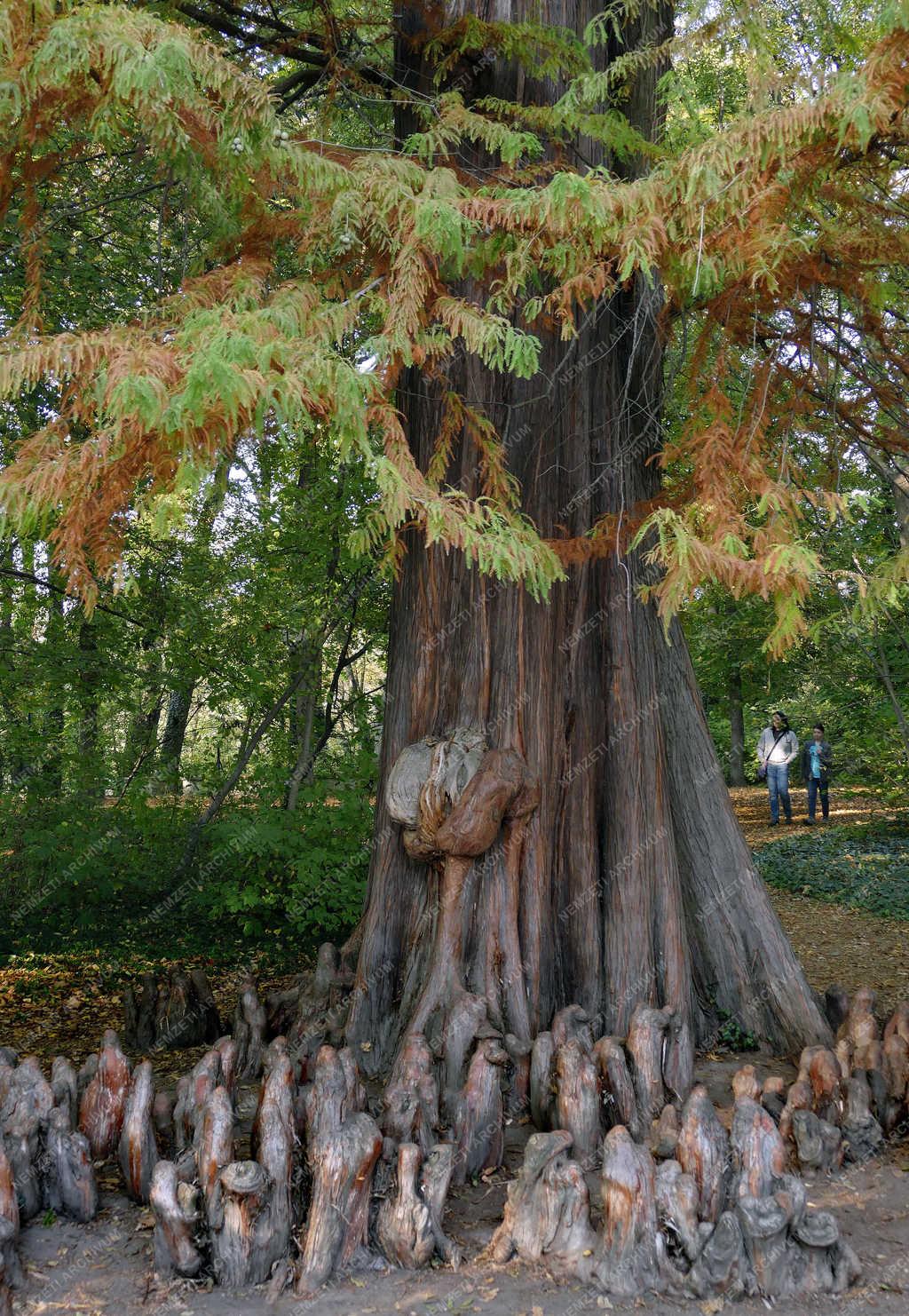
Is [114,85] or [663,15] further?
[663,15]

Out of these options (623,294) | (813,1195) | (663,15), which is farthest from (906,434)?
(813,1195)

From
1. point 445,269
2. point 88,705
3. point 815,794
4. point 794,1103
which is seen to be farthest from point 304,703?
point 815,794

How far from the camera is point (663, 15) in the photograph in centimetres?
631

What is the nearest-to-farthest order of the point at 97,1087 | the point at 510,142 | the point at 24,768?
1. the point at 97,1087
2. the point at 510,142
3. the point at 24,768

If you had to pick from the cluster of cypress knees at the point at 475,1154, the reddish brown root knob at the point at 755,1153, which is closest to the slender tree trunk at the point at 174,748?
the cluster of cypress knees at the point at 475,1154

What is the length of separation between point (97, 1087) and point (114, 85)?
3.71 m

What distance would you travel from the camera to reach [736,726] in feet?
59.8

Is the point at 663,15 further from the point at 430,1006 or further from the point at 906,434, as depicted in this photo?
the point at 430,1006

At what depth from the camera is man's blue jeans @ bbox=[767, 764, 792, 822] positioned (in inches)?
563

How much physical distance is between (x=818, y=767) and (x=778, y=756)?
0.71m

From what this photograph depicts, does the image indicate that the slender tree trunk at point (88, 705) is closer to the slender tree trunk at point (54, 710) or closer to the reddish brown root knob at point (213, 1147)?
the slender tree trunk at point (54, 710)

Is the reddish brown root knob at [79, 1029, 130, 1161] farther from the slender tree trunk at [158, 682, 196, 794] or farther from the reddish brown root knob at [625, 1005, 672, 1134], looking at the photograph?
the slender tree trunk at [158, 682, 196, 794]

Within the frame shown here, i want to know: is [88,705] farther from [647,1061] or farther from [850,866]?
[850,866]

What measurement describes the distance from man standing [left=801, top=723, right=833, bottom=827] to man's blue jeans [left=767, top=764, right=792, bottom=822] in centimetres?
35
